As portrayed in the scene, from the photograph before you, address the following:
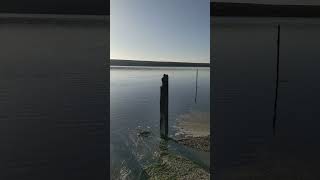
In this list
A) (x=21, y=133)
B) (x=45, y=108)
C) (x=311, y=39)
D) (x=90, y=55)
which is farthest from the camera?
(x=311, y=39)

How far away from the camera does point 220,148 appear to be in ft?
7.61

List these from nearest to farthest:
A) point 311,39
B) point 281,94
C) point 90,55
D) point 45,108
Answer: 1. point 45,108
2. point 281,94
3. point 90,55
4. point 311,39

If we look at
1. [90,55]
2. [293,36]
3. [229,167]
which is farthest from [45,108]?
[293,36]

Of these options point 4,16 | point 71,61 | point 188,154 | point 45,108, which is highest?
point 4,16

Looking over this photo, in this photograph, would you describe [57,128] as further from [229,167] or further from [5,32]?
[5,32]

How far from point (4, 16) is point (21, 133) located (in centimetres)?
776

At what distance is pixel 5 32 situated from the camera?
923 cm

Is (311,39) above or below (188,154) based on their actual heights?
above

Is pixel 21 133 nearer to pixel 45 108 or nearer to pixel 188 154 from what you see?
pixel 45 108

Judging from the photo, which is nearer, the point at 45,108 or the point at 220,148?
the point at 220,148

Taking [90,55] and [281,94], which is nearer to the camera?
[281,94]

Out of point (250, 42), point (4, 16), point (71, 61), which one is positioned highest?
point (4, 16)

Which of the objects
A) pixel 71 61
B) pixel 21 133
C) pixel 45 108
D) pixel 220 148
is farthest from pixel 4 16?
pixel 220 148

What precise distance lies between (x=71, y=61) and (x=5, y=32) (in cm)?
344
